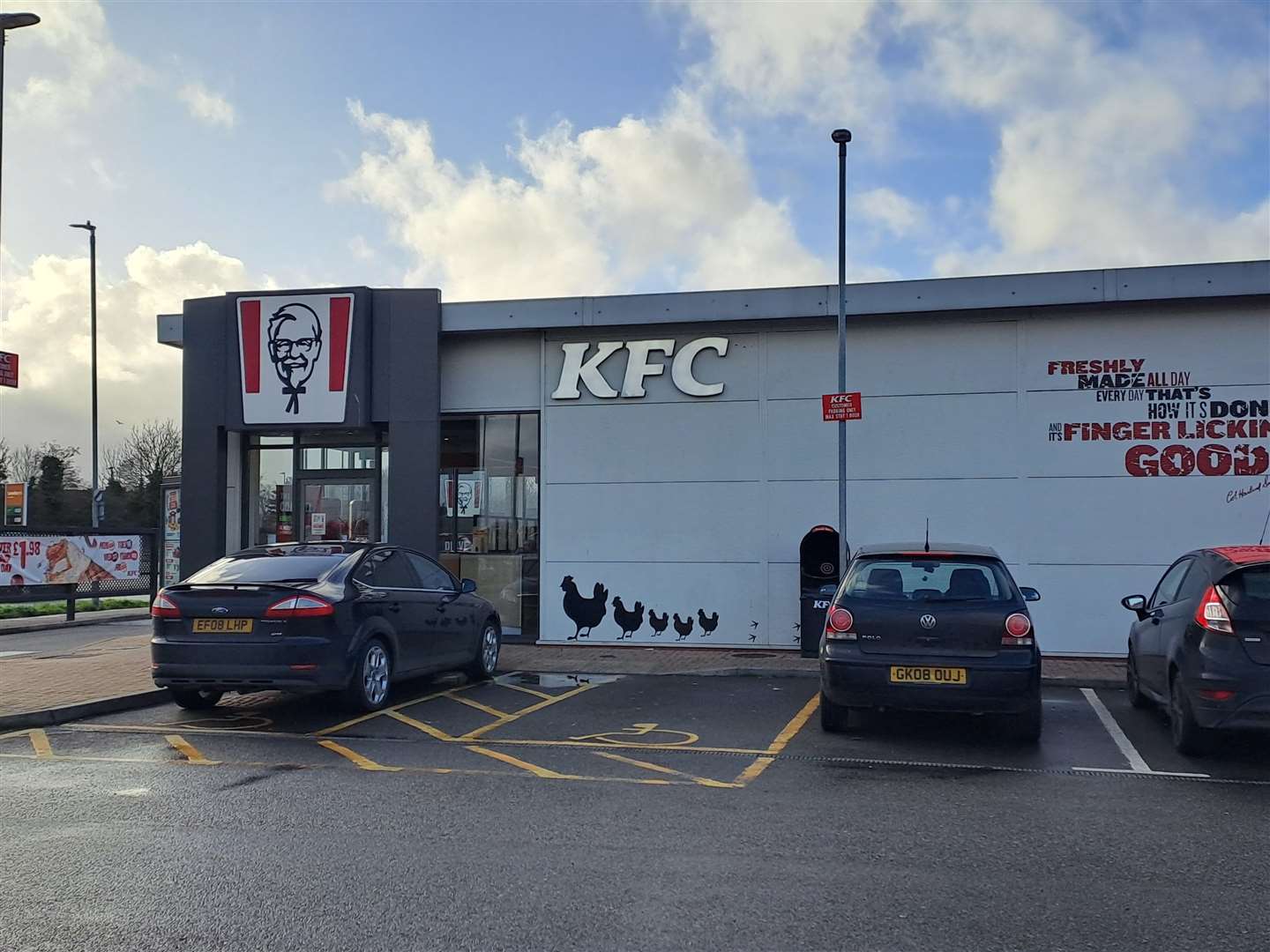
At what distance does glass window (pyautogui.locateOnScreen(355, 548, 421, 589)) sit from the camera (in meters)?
10.1

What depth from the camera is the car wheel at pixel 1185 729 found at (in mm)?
7844

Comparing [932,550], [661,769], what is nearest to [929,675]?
[932,550]

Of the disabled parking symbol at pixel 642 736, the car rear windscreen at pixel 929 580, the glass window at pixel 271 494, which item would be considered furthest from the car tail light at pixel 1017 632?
the glass window at pixel 271 494

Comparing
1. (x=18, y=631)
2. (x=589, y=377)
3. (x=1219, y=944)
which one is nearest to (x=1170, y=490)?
(x=589, y=377)

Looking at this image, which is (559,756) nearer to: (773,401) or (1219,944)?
(1219,944)

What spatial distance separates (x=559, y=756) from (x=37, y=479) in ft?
194

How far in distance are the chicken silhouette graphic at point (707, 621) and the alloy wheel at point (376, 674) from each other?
5.74 meters

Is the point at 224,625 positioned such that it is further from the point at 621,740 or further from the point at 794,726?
the point at 794,726

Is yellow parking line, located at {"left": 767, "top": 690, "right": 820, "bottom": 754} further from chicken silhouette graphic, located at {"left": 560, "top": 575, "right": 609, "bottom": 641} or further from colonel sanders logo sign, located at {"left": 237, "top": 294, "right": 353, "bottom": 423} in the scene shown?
colonel sanders logo sign, located at {"left": 237, "top": 294, "right": 353, "bottom": 423}

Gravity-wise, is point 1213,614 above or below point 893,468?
below

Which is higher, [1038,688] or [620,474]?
[620,474]

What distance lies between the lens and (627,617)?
15219 millimetres

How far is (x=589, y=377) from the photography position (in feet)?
50.8

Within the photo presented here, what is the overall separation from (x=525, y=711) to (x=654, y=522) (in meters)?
5.43
